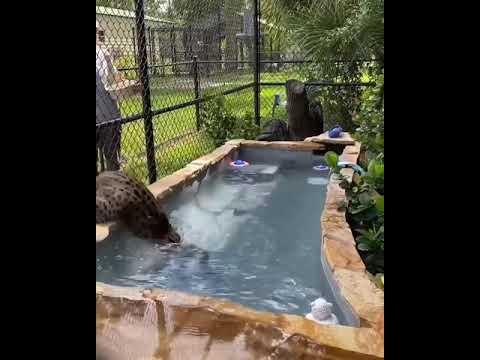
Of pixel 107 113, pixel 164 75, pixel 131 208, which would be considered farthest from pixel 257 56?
pixel 131 208

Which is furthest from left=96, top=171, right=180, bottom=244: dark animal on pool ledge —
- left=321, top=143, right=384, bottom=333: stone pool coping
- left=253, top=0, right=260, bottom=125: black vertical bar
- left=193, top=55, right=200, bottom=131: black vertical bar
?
left=253, top=0, right=260, bottom=125: black vertical bar

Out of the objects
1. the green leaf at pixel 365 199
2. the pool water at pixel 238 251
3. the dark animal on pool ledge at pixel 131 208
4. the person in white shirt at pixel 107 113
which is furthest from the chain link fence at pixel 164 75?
the green leaf at pixel 365 199

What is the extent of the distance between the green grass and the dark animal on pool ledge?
4.27 feet

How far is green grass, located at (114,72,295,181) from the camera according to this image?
5.02m

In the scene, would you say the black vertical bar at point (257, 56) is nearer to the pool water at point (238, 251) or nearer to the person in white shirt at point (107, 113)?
the pool water at point (238, 251)

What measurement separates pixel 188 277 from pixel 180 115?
368 cm

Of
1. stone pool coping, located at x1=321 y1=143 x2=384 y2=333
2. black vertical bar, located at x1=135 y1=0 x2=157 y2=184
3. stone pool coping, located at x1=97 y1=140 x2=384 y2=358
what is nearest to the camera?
stone pool coping, located at x1=97 y1=140 x2=384 y2=358

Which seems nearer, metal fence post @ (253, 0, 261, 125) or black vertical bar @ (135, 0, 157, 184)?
black vertical bar @ (135, 0, 157, 184)

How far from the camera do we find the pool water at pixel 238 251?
114 inches

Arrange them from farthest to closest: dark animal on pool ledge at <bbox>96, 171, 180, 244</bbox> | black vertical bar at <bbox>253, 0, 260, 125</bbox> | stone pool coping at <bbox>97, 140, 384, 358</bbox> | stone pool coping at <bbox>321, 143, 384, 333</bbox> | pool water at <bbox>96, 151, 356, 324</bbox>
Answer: black vertical bar at <bbox>253, 0, 260, 125</bbox> → dark animal on pool ledge at <bbox>96, 171, 180, 244</bbox> → pool water at <bbox>96, 151, 356, 324</bbox> → stone pool coping at <bbox>321, 143, 384, 333</bbox> → stone pool coping at <bbox>97, 140, 384, 358</bbox>

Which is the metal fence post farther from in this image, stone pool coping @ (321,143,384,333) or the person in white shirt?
stone pool coping @ (321,143,384,333)

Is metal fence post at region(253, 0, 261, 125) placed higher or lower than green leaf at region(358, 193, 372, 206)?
higher
